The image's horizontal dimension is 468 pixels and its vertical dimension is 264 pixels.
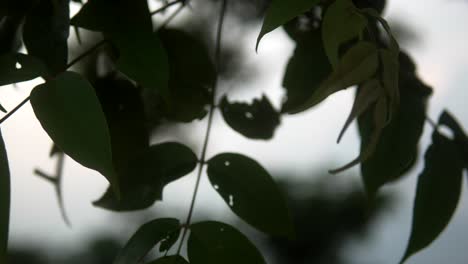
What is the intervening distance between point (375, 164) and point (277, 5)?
153 mm

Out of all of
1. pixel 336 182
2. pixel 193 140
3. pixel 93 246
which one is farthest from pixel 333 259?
pixel 193 140

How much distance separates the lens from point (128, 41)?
1.10 ft

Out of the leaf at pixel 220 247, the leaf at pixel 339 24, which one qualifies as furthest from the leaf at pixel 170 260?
the leaf at pixel 339 24

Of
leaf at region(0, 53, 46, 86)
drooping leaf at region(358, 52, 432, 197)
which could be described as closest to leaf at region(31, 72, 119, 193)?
leaf at region(0, 53, 46, 86)

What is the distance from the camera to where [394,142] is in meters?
0.41

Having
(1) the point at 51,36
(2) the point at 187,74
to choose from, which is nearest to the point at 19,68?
(1) the point at 51,36

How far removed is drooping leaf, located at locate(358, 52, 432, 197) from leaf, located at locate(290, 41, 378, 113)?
91mm

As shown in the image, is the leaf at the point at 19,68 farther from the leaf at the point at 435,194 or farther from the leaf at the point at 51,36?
the leaf at the point at 435,194

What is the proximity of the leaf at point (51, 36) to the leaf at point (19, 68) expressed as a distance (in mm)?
28

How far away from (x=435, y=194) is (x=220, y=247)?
123 mm

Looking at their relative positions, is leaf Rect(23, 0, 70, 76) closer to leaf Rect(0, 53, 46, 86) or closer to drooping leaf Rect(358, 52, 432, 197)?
leaf Rect(0, 53, 46, 86)

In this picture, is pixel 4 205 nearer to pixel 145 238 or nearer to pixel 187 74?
pixel 145 238

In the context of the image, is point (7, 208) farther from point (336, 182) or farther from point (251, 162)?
point (336, 182)

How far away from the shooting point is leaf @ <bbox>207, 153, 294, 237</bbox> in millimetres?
358
